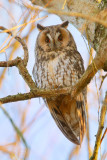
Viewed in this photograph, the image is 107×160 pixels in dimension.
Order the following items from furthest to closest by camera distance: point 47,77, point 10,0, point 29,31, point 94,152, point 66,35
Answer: point 66,35
point 47,77
point 29,31
point 10,0
point 94,152

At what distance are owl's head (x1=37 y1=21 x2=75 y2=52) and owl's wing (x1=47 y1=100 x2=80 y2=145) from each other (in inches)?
28.0

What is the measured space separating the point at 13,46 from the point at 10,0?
0.38 m

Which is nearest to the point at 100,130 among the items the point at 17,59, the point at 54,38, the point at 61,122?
the point at 17,59

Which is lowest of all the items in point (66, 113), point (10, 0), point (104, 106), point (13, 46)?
point (104, 106)

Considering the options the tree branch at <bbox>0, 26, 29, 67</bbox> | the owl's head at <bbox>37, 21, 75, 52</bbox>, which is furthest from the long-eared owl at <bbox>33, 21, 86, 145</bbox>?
the tree branch at <bbox>0, 26, 29, 67</bbox>

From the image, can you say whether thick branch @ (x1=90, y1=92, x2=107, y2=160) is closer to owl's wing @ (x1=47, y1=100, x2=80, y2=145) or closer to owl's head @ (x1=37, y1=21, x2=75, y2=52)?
owl's wing @ (x1=47, y1=100, x2=80, y2=145)

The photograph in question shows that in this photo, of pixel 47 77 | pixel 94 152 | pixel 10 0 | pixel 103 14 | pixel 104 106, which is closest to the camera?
pixel 104 106

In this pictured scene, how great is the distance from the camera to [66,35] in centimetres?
352

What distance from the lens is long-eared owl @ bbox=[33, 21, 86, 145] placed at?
3.07m

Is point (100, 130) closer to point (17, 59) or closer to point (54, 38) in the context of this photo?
point (17, 59)

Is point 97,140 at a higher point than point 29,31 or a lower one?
lower

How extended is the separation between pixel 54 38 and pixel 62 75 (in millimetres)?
579

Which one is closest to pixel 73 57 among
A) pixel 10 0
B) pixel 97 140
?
pixel 10 0

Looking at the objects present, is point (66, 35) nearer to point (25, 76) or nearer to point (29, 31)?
point (29, 31)
